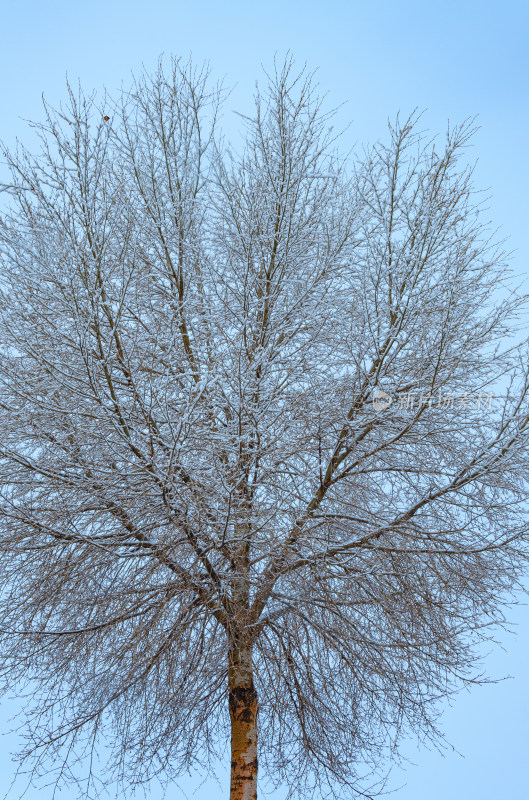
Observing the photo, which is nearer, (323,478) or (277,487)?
(277,487)

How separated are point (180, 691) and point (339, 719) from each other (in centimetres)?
169

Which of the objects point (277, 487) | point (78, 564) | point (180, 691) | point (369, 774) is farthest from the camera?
point (369, 774)

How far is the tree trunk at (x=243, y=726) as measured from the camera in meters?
6.55

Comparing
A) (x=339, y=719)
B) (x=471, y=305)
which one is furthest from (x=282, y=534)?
(x=471, y=305)

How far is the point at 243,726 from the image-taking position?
6801mm

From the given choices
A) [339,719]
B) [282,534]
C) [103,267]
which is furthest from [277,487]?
[339,719]

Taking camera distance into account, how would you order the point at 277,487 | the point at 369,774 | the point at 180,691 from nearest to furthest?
the point at 277,487, the point at 180,691, the point at 369,774

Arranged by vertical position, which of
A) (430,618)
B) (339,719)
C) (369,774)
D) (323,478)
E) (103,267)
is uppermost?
(103,267)

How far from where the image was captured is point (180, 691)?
6.78 m

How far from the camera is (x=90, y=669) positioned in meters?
7.31

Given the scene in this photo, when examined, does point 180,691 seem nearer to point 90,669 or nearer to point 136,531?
point 90,669

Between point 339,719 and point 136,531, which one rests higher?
point 136,531

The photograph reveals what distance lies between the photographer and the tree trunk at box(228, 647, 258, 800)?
6547mm

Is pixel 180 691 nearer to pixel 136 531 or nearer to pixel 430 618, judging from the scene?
pixel 136 531
